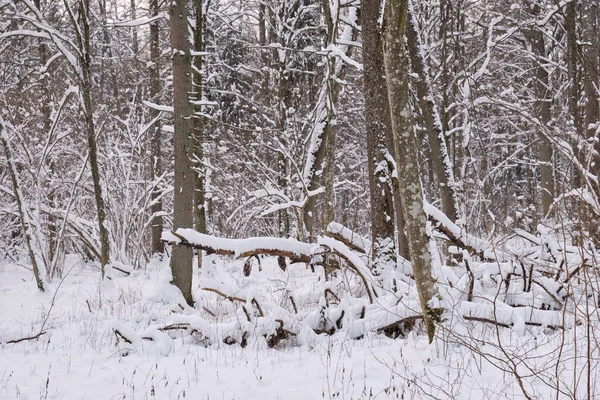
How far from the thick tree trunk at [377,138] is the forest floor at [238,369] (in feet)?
4.53

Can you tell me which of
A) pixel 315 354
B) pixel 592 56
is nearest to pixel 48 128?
pixel 315 354

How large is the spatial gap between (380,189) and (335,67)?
430 cm

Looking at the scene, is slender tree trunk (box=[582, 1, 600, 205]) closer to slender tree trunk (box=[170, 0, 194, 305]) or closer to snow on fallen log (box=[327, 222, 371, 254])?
snow on fallen log (box=[327, 222, 371, 254])

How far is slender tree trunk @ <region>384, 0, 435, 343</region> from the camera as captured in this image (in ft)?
12.5

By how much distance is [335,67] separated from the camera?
30.0ft

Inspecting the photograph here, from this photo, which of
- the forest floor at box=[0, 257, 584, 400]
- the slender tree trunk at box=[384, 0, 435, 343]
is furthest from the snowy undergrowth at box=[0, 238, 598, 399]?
the slender tree trunk at box=[384, 0, 435, 343]

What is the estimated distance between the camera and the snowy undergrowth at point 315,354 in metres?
3.25

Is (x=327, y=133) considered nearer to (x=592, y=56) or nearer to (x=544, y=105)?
(x=592, y=56)

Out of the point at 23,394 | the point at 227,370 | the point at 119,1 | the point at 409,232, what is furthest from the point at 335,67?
the point at 119,1

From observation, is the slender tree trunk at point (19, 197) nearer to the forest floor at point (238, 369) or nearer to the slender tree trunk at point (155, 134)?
the forest floor at point (238, 369)

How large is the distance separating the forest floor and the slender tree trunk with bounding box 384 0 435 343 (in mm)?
513

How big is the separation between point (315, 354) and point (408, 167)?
6.35 feet

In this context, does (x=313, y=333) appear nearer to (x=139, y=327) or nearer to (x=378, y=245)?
(x=378, y=245)

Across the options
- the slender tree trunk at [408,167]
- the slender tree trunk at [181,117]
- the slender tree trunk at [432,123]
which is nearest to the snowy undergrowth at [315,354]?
the slender tree trunk at [408,167]
